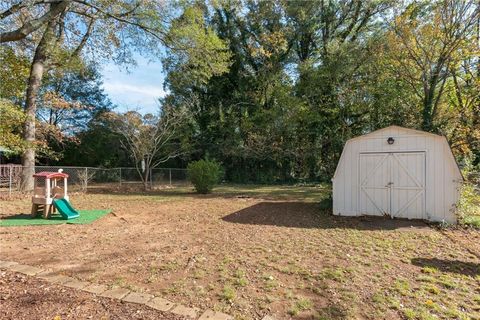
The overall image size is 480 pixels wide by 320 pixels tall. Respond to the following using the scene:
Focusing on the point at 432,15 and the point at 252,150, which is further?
the point at 252,150

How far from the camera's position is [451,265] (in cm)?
436

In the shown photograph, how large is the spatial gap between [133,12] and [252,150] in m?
12.1

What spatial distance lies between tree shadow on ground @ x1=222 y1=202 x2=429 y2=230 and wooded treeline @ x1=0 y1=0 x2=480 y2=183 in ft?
15.8

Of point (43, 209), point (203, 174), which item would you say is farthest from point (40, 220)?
point (203, 174)

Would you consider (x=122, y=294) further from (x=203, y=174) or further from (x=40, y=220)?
(x=203, y=174)

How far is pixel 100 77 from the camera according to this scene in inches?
1101

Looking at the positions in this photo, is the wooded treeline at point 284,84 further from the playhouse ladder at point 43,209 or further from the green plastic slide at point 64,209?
the green plastic slide at point 64,209

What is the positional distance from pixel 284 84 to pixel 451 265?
686 inches

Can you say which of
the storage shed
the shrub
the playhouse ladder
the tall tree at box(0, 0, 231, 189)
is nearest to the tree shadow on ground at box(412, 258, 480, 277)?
the storage shed

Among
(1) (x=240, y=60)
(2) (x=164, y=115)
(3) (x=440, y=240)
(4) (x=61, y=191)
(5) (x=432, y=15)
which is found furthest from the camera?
(1) (x=240, y=60)

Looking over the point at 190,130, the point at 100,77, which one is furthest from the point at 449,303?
the point at 100,77

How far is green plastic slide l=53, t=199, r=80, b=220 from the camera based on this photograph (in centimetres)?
755

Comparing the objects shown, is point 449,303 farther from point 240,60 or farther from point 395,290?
point 240,60

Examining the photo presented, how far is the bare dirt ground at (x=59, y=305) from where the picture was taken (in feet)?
8.73
